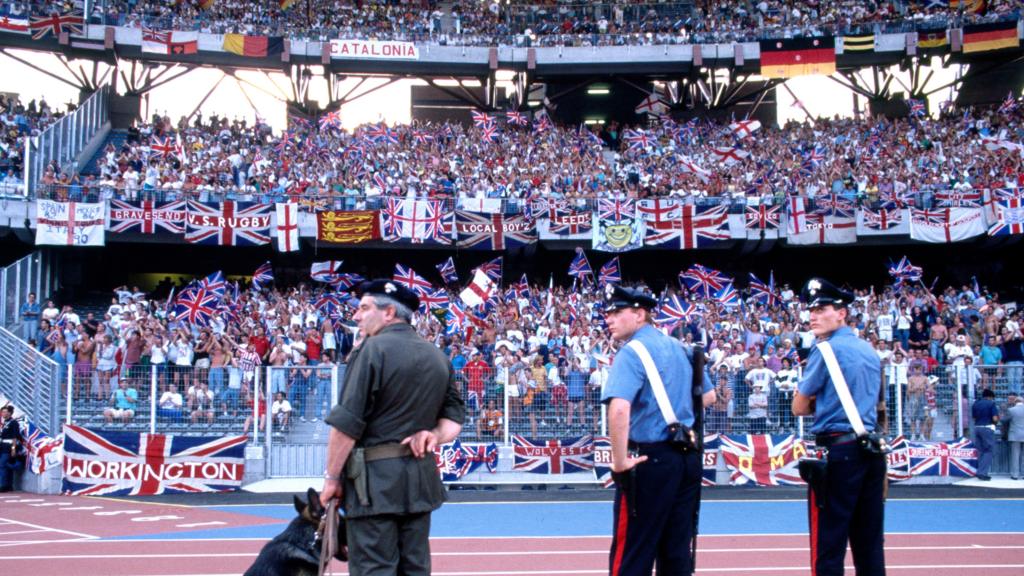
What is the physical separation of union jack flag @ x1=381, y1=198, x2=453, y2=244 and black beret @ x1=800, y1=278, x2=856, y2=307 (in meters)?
21.1

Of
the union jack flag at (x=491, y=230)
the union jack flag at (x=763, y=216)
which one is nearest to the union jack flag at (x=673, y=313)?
the union jack flag at (x=763, y=216)

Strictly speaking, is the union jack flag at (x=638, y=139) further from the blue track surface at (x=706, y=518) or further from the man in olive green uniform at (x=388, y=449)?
the man in olive green uniform at (x=388, y=449)

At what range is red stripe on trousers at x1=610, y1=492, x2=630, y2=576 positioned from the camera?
5500mm

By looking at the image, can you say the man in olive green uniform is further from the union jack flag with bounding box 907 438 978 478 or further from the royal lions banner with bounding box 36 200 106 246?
the royal lions banner with bounding box 36 200 106 246

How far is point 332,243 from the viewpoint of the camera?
27.5 m

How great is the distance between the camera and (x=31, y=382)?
17062 millimetres

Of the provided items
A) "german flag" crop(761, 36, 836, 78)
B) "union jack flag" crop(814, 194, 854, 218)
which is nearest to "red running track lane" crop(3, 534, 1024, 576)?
"union jack flag" crop(814, 194, 854, 218)

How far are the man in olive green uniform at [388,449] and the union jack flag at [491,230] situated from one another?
22108 mm

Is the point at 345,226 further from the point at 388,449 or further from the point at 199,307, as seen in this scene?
the point at 388,449

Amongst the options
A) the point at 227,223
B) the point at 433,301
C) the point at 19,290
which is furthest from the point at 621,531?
the point at 227,223

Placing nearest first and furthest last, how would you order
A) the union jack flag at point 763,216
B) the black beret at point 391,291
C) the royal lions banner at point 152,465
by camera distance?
the black beret at point 391,291, the royal lions banner at point 152,465, the union jack flag at point 763,216

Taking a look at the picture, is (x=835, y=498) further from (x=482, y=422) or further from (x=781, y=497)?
(x=482, y=422)

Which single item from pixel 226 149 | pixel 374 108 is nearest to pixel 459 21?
pixel 374 108

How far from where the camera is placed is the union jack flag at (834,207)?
2738 centimetres
